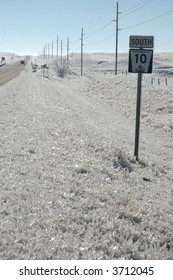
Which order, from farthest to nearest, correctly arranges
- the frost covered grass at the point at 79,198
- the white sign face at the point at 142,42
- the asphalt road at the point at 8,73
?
the asphalt road at the point at 8,73
the white sign face at the point at 142,42
the frost covered grass at the point at 79,198

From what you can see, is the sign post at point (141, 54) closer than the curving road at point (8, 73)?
Yes

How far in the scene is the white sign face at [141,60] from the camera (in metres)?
11.6

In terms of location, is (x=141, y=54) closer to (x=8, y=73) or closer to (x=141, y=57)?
(x=141, y=57)

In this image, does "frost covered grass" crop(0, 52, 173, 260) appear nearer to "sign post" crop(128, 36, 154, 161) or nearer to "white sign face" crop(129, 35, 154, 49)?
"sign post" crop(128, 36, 154, 161)

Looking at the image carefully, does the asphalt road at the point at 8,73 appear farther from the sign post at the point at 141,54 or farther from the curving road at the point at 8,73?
the sign post at the point at 141,54

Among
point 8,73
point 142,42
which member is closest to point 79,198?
point 142,42

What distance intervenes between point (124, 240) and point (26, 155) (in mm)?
4600

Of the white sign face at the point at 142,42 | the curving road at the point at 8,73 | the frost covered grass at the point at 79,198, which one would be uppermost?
the white sign face at the point at 142,42

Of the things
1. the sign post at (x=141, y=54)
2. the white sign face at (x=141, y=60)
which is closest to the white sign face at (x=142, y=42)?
the sign post at (x=141, y=54)

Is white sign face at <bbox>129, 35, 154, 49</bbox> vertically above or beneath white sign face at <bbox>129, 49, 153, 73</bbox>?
above

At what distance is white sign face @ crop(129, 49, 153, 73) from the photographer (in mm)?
11594

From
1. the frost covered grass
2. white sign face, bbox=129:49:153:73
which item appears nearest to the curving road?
the frost covered grass

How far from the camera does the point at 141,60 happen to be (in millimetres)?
11633
